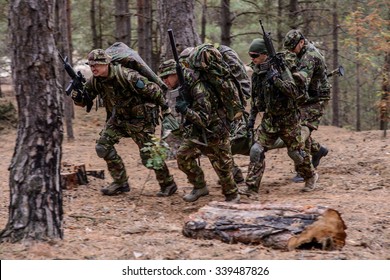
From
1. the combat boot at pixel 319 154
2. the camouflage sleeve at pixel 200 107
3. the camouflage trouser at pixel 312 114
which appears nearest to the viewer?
the camouflage sleeve at pixel 200 107

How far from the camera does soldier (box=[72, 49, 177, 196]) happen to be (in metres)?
7.30

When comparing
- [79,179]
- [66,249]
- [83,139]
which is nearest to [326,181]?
[79,179]

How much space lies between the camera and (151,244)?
16.5 ft

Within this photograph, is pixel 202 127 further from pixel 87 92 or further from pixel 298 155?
pixel 87 92

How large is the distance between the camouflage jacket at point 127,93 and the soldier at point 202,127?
0.96ft

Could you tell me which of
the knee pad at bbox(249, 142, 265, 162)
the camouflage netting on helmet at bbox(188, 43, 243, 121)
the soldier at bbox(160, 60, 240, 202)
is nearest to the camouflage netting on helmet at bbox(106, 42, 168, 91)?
the soldier at bbox(160, 60, 240, 202)

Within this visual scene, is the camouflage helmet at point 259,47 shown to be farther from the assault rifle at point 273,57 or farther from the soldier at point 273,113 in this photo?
the assault rifle at point 273,57

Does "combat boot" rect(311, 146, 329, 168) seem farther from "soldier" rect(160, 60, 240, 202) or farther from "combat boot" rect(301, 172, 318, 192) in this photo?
"soldier" rect(160, 60, 240, 202)

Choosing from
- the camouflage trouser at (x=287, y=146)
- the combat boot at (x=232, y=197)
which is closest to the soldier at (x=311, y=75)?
the camouflage trouser at (x=287, y=146)

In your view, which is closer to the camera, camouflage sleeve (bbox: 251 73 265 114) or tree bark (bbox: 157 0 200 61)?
camouflage sleeve (bbox: 251 73 265 114)

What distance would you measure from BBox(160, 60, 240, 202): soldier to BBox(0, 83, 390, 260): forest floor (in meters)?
0.66

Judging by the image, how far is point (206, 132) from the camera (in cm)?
707

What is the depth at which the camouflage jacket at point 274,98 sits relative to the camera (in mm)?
7473

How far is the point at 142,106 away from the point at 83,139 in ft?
27.2
